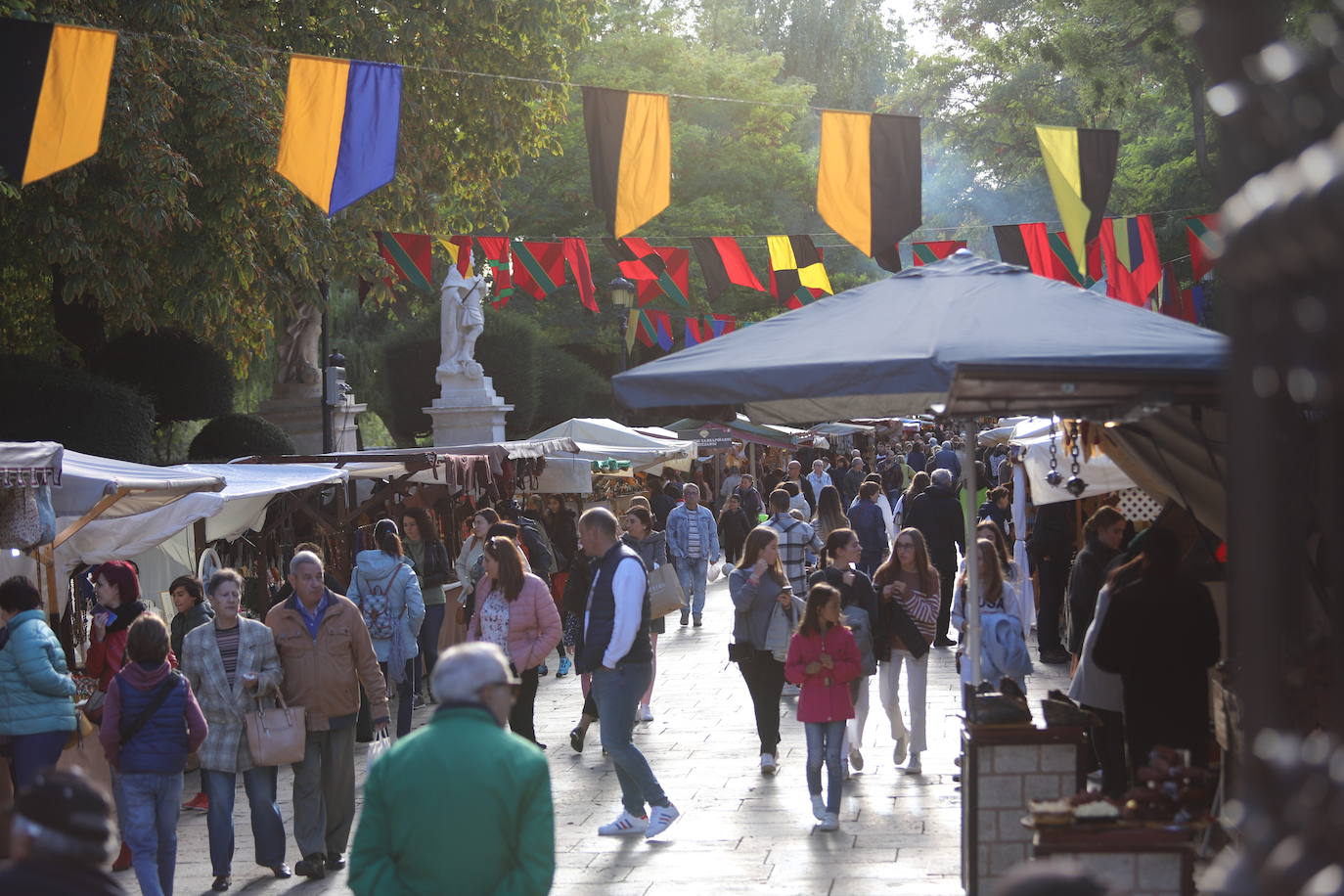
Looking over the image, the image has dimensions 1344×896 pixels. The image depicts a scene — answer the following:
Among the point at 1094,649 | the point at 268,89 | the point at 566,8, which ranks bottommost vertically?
the point at 1094,649

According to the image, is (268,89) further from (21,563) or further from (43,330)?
(21,563)

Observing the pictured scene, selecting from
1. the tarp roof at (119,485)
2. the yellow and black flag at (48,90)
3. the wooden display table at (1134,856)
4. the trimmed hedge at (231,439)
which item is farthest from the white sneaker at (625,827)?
the trimmed hedge at (231,439)

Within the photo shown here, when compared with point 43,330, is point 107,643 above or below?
below

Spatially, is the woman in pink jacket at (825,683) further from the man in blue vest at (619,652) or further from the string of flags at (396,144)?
the string of flags at (396,144)

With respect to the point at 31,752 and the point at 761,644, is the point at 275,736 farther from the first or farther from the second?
the point at 761,644

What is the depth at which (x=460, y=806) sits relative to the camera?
414 cm

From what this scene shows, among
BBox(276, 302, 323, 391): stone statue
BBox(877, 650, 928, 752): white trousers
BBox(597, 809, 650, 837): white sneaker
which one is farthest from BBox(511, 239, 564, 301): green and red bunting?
BBox(597, 809, 650, 837): white sneaker

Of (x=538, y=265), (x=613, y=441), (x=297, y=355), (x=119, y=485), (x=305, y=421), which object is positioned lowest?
(x=119, y=485)

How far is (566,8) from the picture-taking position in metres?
25.6

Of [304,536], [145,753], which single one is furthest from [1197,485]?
[304,536]

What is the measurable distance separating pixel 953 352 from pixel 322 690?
4.29 metres

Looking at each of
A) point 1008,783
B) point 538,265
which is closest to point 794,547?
point 1008,783

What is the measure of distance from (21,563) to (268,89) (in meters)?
9.17

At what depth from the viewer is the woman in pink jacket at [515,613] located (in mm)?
9430
